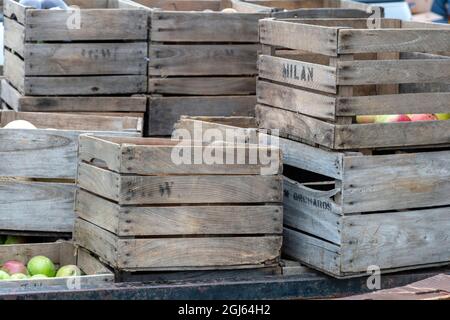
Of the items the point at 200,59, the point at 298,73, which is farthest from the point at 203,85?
the point at 298,73

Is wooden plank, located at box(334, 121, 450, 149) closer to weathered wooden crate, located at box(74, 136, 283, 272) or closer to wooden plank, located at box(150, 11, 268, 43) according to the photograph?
weathered wooden crate, located at box(74, 136, 283, 272)

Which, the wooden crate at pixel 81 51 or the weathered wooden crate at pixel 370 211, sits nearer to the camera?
the weathered wooden crate at pixel 370 211

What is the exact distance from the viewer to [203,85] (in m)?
6.54

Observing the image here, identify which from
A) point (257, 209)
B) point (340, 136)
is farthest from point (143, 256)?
point (340, 136)

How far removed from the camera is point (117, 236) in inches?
197

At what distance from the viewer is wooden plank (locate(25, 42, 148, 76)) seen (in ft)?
20.6

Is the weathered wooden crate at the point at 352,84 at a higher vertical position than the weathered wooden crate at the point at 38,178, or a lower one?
higher

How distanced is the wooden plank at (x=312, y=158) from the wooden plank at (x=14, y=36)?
1.74 meters

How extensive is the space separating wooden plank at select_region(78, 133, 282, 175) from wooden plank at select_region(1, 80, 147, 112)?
1125mm

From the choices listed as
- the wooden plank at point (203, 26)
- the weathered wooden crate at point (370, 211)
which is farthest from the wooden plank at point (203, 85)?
the weathered wooden crate at point (370, 211)

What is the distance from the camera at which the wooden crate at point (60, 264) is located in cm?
508

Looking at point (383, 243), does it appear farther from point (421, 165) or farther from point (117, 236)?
point (117, 236)

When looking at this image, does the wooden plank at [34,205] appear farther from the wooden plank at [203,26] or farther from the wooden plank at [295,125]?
the wooden plank at [203,26]

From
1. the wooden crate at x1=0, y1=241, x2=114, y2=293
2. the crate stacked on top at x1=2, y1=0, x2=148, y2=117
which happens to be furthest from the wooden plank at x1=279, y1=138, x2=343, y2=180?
the crate stacked on top at x1=2, y1=0, x2=148, y2=117
